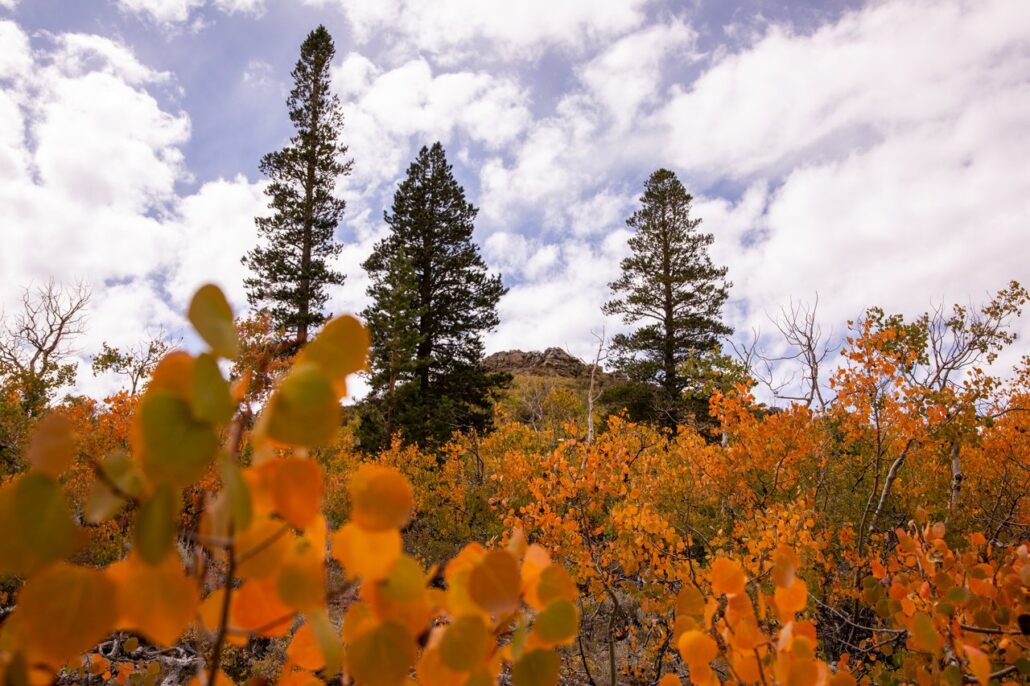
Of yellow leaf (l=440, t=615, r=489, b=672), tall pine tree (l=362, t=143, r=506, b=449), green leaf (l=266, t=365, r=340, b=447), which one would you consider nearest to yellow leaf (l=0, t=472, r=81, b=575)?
green leaf (l=266, t=365, r=340, b=447)

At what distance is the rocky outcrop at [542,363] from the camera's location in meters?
42.0

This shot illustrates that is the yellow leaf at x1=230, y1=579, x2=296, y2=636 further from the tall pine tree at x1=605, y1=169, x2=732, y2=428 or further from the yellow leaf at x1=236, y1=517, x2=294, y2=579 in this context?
the tall pine tree at x1=605, y1=169, x2=732, y2=428

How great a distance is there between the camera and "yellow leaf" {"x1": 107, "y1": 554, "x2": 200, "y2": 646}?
27 cm

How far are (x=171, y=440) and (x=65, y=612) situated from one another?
0.09 metres

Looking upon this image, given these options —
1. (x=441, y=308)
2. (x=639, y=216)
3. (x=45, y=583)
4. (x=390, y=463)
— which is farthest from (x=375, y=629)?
(x=639, y=216)

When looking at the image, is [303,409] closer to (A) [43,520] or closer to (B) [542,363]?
(A) [43,520]

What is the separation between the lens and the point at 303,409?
0.30 meters

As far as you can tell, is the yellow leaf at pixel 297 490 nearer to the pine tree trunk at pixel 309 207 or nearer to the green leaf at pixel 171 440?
the green leaf at pixel 171 440

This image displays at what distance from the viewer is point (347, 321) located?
0.35m

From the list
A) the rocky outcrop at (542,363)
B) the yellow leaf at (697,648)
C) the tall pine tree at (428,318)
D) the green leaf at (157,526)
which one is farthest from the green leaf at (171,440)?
the rocky outcrop at (542,363)

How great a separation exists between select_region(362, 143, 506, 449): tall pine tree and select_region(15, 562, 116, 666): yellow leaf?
566 inches

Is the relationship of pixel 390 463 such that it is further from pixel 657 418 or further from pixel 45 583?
pixel 45 583

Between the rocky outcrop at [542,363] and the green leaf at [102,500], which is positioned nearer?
the green leaf at [102,500]

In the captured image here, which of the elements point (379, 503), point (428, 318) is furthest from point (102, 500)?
point (428, 318)
